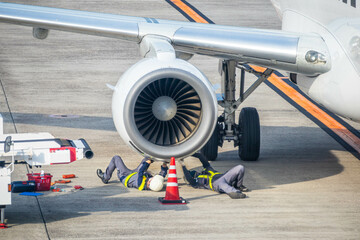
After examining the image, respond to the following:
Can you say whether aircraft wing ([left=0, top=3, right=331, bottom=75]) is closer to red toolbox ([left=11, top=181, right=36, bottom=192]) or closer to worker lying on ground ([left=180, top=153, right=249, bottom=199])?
worker lying on ground ([left=180, top=153, right=249, bottom=199])

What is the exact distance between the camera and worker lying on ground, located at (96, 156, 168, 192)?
12.0 metres

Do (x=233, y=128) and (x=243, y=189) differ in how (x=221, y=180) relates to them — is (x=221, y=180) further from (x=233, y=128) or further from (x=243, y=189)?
(x=233, y=128)

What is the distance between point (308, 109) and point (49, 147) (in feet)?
31.4

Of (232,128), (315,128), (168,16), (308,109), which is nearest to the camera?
(232,128)

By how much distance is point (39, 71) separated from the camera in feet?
69.8

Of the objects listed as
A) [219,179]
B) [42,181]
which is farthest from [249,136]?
[42,181]

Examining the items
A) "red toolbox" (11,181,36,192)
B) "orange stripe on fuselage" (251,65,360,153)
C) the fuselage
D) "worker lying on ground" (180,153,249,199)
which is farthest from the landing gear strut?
"red toolbox" (11,181,36,192)

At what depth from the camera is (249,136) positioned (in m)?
14.1

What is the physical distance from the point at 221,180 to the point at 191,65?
2.05 m

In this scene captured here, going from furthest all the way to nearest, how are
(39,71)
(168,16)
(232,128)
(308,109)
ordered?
(168,16) → (39,71) → (308,109) → (232,128)

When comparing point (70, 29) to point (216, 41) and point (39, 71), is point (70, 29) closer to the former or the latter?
point (216, 41)

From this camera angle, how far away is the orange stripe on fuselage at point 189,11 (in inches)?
1045

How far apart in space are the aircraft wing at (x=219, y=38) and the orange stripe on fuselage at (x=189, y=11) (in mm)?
13884

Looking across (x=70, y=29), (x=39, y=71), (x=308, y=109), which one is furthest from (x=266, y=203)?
(x=39, y=71)
